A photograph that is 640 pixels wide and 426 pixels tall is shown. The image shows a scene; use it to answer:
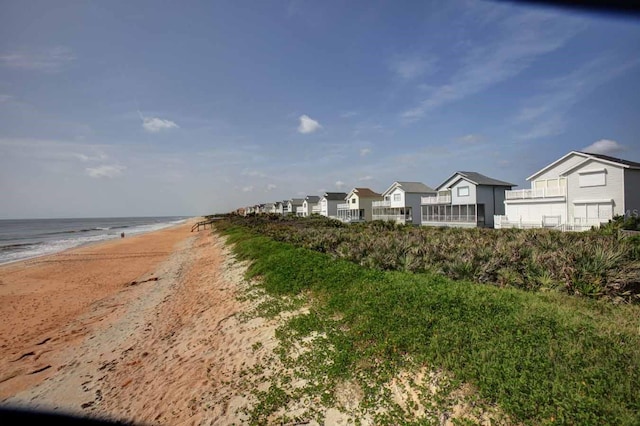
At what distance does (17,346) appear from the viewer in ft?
29.1

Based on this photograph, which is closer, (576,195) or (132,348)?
(132,348)

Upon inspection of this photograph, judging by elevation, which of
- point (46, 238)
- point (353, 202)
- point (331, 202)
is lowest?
point (46, 238)

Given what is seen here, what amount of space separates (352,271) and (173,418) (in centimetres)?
633

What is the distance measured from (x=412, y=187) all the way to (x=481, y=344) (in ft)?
140

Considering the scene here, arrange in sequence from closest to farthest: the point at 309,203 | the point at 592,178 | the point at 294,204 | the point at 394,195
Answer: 1. the point at 592,178
2. the point at 394,195
3. the point at 309,203
4. the point at 294,204

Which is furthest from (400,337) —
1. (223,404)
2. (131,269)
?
→ (131,269)

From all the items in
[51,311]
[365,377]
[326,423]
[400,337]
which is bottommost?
[51,311]

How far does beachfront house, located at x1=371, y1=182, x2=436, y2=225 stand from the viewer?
4397 centimetres

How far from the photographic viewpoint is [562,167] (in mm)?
27047

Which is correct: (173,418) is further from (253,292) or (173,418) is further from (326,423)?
(253,292)

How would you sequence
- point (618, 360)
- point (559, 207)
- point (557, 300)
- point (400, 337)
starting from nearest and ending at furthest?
point (618, 360) → point (400, 337) → point (557, 300) → point (559, 207)

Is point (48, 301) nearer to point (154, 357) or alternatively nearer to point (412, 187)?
point (154, 357)

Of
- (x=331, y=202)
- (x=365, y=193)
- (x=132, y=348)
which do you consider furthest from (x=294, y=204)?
(x=132, y=348)

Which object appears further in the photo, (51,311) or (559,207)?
(559,207)
